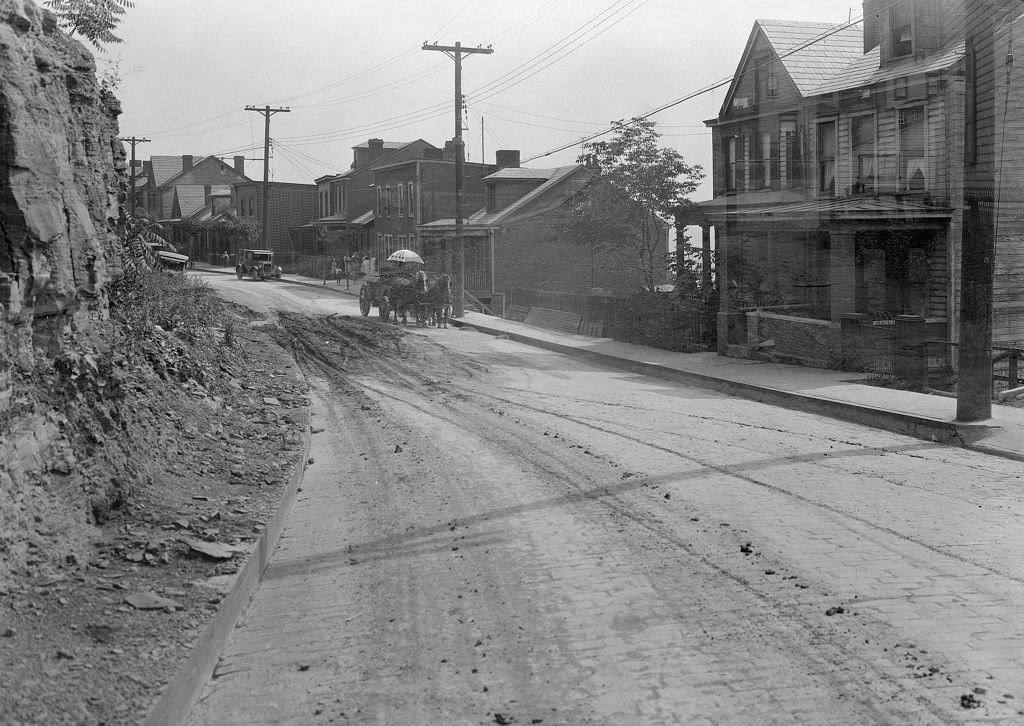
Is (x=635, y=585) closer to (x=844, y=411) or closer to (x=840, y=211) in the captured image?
(x=844, y=411)

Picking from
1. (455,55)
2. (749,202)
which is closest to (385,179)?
(455,55)

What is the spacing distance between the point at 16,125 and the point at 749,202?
23.6 m

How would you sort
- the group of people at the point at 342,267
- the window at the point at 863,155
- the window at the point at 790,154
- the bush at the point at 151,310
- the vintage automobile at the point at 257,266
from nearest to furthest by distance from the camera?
the bush at the point at 151,310, the window at the point at 863,155, the window at the point at 790,154, the group of people at the point at 342,267, the vintage automobile at the point at 257,266

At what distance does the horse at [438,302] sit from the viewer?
3108 cm

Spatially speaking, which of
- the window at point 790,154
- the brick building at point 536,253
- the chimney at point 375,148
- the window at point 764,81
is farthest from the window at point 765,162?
the chimney at point 375,148

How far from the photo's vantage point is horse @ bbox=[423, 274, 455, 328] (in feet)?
102

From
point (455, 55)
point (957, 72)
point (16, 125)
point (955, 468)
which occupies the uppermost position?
point (455, 55)

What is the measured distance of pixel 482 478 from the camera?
10055 mm

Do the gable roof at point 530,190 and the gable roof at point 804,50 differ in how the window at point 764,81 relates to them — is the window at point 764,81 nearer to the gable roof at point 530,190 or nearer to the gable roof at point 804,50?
the gable roof at point 804,50

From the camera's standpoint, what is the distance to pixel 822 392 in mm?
16469

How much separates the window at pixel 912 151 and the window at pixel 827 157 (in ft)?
8.05

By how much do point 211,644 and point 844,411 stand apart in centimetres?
1161

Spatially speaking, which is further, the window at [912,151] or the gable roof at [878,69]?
the window at [912,151]

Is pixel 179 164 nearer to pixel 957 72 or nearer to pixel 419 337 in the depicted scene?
pixel 419 337
